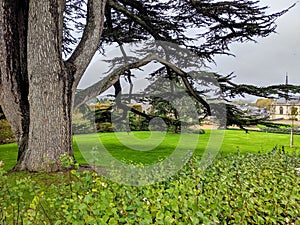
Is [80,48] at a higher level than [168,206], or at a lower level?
higher

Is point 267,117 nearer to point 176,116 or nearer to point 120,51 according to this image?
point 176,116

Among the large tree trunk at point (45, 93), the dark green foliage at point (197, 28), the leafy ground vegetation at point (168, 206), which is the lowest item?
the leafy ground vegetation at point (168, 206)

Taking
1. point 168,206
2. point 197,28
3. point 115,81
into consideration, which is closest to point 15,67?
point 115,81

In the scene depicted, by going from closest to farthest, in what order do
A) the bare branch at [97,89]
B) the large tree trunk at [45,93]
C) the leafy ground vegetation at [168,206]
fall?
1. the leafy ground vegetation at [168,206]
2. the large tree trunk at [45,93]
3. the bare branch at [97,89]

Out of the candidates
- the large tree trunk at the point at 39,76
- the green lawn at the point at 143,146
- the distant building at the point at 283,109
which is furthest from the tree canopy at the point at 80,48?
the distant building at the point at 283,109

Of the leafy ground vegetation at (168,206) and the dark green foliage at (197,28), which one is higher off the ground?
the dark green foliage at (197,28)

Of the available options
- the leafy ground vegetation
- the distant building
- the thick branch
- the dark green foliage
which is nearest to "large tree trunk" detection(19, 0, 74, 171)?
the thick branch

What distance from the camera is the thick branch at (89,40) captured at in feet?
16.4

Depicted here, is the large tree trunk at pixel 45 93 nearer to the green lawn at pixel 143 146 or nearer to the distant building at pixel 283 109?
the green lawn at pixel 143 146

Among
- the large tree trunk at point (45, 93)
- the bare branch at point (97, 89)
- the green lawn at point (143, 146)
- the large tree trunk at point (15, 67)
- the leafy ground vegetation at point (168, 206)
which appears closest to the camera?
the leafy ground vegetation at point (168, 206)

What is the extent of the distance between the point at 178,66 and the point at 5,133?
706 centimetres

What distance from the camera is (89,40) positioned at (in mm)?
5094

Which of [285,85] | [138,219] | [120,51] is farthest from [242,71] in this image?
[138,219]

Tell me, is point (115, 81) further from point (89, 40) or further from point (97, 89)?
point (89, 40)
